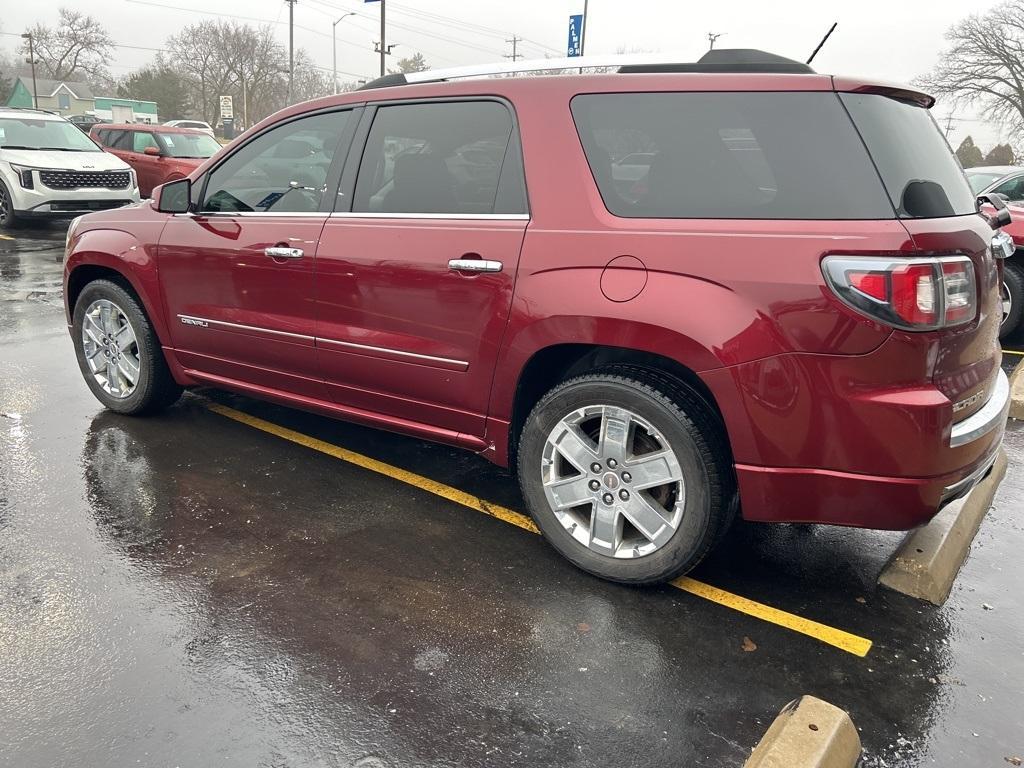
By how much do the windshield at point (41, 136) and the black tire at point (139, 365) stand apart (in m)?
10.6

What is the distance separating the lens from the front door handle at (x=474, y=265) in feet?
10.1

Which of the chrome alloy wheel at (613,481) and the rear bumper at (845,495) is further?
the chrome alloy wheel at (613,481)

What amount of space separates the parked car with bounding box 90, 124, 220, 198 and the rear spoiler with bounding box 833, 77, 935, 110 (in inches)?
586

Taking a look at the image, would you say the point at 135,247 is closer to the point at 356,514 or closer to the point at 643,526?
the point at 356,514

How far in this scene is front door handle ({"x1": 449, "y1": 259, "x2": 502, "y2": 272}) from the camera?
10.1ft

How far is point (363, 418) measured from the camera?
3.76 m

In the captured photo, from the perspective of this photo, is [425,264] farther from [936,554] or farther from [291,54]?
[291,54]

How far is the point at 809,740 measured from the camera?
82.5 inches

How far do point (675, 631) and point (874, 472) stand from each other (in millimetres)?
864

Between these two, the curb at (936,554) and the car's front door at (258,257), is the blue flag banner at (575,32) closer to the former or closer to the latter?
the car's front door at (258,257)

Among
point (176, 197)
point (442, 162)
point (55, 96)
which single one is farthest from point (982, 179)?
point (55, 96)

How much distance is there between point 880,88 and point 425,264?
177 centimetres

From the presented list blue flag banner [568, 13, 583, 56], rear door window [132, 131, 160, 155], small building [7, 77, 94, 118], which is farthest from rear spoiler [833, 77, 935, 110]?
small building [7, 77, 94, 118]

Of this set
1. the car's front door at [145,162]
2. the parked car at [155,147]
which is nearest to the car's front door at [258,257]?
the parked car at [155,147]
